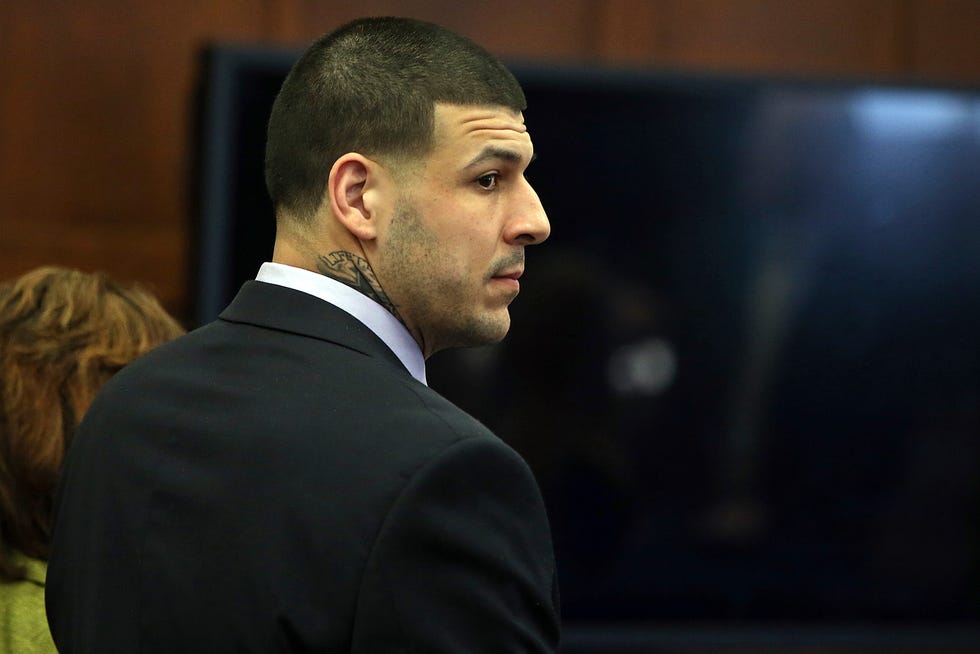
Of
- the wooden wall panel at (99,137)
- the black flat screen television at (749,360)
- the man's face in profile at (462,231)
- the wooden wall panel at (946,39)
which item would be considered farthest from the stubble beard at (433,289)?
the wooden wall panel at (946,39)

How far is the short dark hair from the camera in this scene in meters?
1.25

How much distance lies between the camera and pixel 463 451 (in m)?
1.03

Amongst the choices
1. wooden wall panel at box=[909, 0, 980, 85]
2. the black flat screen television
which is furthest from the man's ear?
wooden wall panel at box=[909, 0, 980, 85]

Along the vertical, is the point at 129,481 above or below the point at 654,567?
above

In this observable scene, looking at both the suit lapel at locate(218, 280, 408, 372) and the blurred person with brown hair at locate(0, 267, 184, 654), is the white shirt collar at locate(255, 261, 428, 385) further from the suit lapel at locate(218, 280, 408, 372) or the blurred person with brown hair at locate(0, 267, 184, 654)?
the blurred person with brown hair at locate(0, 267, 184, 654)

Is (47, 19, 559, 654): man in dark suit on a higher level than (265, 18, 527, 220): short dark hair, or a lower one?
lower

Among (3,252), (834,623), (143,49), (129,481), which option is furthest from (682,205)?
(129,481)

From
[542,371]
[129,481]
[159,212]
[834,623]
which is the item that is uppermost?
[129,481]

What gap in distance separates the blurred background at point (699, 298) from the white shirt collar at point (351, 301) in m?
1.58

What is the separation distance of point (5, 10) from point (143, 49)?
0.97ft

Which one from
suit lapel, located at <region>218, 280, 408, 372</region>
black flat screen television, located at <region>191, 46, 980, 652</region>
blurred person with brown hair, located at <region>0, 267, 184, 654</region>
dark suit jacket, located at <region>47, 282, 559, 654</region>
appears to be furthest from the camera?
black flat screen television, located at <region>191, 46, 980, 652</region>

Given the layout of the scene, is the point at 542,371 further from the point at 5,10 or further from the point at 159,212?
the point at 5,10

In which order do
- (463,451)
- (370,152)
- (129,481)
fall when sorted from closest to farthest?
(463,451) → (129,481) → (370,152)

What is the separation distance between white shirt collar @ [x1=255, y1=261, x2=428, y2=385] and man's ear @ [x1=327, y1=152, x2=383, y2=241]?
5 centimetres
